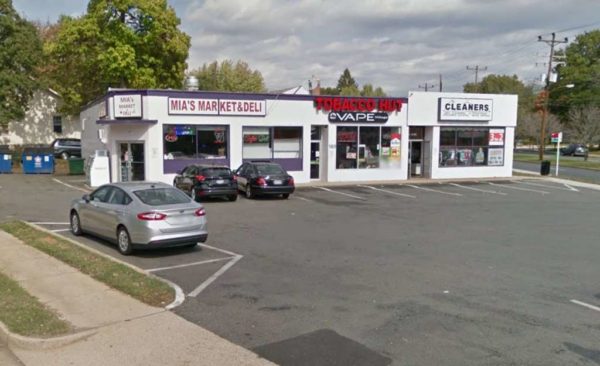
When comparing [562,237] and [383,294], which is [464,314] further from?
[562,237]

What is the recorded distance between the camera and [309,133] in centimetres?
2705

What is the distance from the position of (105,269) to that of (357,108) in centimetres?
2102

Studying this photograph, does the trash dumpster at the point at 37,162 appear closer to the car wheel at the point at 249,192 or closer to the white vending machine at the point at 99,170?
the white vending machine at the point at 99,170

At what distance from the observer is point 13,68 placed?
122 ft

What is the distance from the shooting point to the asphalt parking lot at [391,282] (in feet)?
18.9

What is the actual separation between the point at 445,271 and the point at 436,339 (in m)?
3.45

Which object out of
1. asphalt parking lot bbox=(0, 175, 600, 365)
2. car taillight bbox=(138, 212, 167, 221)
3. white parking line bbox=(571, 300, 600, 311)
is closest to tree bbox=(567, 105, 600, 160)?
asphalt parking lot bbox=(0, 175, 600, 365)

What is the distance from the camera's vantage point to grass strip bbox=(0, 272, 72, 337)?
596 centimetres

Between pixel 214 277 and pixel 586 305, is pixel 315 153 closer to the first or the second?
pixel 214 277

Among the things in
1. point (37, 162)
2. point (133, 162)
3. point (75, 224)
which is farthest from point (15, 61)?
point (75, 224)

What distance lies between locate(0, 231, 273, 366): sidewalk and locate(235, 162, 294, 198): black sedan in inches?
482

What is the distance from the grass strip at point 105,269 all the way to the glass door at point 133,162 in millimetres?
12039

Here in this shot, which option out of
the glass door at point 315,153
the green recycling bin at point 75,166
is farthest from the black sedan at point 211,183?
the green recycling bin at point 75,166

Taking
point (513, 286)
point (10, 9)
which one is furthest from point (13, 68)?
point (513, 286)
